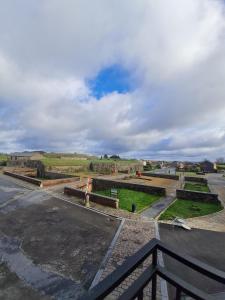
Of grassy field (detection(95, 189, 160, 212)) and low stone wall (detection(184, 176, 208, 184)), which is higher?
low stone wall (detection(184, 176, 208, 184))

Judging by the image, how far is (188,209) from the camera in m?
17.2

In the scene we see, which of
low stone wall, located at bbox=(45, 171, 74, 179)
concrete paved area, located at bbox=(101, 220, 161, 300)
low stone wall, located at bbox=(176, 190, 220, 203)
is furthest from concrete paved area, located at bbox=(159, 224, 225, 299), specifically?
low stone wall, located at bbox=(45, 171, 74, 179)

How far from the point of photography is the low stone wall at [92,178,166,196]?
22212 millimetres

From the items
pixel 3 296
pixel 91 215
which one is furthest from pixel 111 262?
pixel 91 215

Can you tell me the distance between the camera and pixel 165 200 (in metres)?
20.0

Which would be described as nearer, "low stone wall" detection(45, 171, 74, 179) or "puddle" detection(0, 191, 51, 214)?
"puddle" detection(0, 191, 51, 214)

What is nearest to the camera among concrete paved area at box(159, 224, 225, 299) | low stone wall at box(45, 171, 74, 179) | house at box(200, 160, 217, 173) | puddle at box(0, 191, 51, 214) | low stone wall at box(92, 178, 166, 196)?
concrete paved area at box(159, 224, 225, 299)

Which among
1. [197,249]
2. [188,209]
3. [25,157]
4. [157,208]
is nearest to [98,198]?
[157,208]

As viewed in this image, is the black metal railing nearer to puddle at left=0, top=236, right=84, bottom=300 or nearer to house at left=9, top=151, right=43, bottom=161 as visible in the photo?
puddle at left=0, top=236, right=84, bottom=300

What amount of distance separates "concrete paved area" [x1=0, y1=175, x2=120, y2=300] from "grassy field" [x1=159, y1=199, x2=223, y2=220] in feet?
13.3

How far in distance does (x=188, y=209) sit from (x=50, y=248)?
10.7m

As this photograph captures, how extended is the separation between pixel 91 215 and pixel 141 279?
12153 millimetres

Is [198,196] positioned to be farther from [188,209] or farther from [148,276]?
[148,276]

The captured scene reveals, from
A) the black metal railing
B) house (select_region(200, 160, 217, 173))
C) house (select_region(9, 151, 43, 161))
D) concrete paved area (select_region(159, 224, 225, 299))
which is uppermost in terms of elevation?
house (select_region(9, 151, 43, 161))
